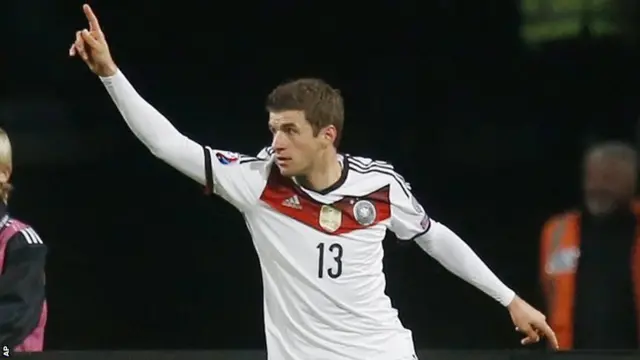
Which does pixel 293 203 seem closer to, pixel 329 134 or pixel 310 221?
pixel 310 221

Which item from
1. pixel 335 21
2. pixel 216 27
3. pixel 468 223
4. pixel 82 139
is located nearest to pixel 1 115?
pixel 82 139

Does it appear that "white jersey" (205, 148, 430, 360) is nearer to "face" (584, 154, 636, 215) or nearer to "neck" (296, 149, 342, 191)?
"neck" (296, 149, 342, 191)

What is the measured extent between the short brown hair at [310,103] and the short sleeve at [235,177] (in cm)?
16

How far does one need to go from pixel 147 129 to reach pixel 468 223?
198cm

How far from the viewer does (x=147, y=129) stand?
9.79 feet

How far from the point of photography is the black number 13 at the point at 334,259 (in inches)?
123

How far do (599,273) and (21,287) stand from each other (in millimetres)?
1937

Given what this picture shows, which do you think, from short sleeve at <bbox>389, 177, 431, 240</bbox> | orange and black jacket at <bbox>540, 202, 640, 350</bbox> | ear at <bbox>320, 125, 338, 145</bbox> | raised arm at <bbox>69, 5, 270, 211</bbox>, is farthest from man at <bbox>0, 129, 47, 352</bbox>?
orange and black jacket at <bbox>540, 202, 640, 350</bbox>

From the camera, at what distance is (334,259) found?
3.15 metres

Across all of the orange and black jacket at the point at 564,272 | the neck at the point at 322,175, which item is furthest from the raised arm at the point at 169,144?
the orange and black jacket at the point at 564,272

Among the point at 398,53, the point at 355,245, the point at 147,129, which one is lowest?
the point at 355,245

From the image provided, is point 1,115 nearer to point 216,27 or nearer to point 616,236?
point 216,27

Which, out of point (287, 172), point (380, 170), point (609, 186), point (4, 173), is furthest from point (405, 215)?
point (609, 186)

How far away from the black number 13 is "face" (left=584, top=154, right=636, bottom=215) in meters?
1.45
